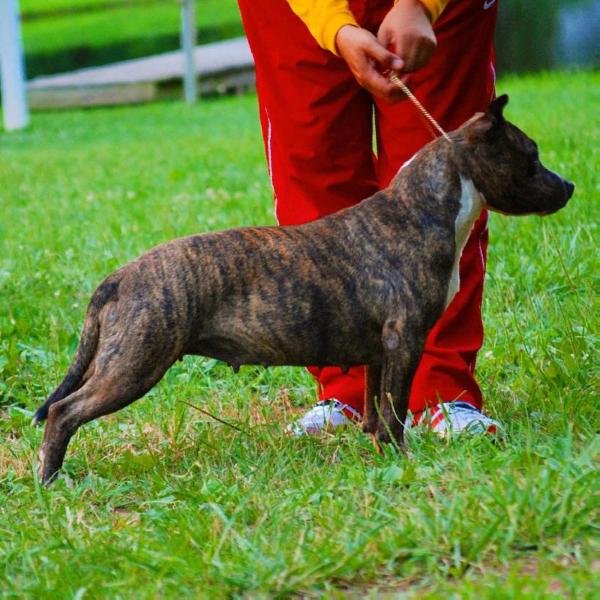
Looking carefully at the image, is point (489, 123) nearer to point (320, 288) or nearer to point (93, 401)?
point (320, 288)

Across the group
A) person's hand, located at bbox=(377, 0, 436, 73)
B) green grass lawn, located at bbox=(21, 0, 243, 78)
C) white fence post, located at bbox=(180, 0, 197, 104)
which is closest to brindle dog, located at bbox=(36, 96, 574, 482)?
person's hand, located at bbox=(377, 0, 436, 73)

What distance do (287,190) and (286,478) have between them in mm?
1130

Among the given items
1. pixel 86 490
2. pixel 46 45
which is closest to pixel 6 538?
pixel 86 490

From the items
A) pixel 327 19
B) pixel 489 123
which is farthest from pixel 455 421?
pixel 327 19

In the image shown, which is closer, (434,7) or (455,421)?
(434,7)

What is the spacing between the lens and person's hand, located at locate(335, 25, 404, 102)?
12.0 feet

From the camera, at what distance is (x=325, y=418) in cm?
421

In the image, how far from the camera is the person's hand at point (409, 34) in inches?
144

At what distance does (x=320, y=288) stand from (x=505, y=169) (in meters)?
0.67

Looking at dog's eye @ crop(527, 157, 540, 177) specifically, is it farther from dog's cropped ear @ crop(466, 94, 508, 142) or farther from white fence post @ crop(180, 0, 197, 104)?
white fence post @ crop(180, 0, 197, 104)

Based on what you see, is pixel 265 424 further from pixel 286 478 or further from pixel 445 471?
pixel 445 471

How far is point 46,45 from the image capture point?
3828 centimetres

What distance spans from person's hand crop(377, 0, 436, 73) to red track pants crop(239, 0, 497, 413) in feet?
1.10

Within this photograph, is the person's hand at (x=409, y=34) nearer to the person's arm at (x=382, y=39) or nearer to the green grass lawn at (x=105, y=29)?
the person's arm at (x=382, y=39)
